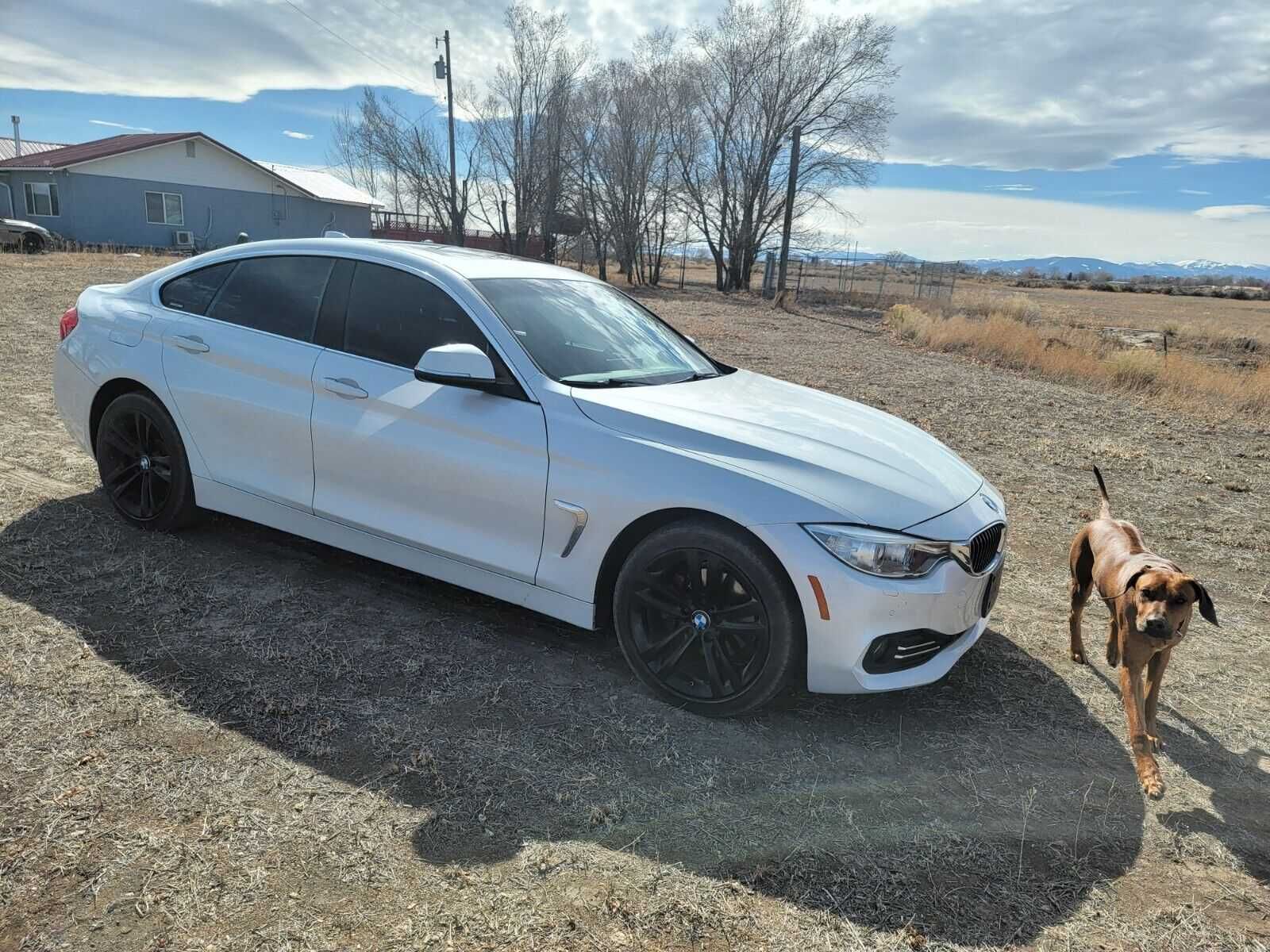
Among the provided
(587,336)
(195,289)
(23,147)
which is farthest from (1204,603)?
(23,147)

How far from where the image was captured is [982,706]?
352cm

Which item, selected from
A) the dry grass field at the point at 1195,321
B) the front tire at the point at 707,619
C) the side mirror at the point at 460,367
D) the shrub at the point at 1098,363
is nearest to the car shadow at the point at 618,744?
the front tire at the point at 707,619

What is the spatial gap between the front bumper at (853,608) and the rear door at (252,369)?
7.40 ft

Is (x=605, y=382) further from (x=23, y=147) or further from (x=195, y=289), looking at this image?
(x=23, y=147)

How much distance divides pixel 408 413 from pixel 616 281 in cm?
3987

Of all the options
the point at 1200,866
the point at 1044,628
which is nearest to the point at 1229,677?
the point at 1044,628

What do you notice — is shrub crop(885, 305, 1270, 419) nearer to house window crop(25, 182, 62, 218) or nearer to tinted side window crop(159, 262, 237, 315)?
tinted side window crop(159, 262, 237, 315)

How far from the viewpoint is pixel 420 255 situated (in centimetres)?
394

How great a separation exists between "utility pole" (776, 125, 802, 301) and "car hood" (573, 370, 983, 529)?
31954 millimetres

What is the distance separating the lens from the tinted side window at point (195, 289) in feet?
14.5

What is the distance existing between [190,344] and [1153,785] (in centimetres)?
456

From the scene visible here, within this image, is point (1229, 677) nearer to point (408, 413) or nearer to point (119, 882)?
point (408, 413)

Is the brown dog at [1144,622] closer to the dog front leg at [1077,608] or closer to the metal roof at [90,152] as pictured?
the dog front leg at [1077,608]

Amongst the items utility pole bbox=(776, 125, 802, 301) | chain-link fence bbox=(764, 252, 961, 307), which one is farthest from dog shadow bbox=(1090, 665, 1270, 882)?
utility pole bbox=(776, 125, 802, 301)
